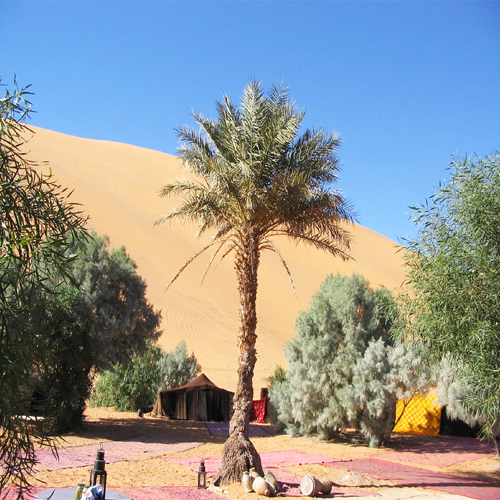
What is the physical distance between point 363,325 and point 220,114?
31.9 feet

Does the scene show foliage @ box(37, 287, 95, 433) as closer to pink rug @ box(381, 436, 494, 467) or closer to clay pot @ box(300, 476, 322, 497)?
clay pot @ box(300, 476, 322, 497)

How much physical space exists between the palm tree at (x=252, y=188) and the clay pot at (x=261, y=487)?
1.17 m

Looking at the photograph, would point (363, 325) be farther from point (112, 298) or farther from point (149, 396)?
point (149, 396)

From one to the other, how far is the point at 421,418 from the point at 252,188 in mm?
14538

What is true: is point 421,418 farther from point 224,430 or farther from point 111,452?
point 111,452

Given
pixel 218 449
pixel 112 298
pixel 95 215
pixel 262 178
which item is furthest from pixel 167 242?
pixel 262 178

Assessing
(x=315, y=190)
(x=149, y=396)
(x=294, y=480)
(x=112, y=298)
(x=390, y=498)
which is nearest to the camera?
(x=390, y=498)

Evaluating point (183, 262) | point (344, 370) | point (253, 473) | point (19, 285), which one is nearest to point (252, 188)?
point (253, 473)

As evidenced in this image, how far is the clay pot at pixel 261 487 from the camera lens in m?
9.56

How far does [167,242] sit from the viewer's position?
5512 cm

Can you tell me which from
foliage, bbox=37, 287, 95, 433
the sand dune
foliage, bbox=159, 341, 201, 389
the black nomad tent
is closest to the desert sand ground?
foliage, bbox=37, 287, 95, 433

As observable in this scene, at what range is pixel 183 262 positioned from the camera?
5219 cm

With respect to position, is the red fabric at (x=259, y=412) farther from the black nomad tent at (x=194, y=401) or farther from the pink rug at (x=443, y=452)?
the pink rug at (x=443, y=452)

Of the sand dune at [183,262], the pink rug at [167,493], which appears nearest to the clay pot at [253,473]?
the pink rug at [167,493]
